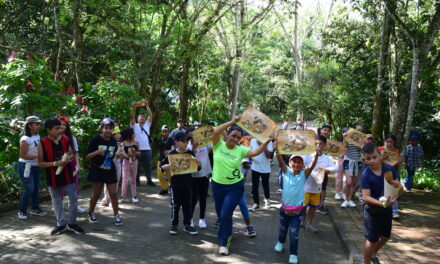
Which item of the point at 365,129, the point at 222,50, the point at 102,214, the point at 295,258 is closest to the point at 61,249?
the point at 102,214

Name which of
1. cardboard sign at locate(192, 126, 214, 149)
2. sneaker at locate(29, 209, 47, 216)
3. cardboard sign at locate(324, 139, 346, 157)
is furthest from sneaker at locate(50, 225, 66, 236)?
cardboard sign at locate(324, 139, 346, 157)

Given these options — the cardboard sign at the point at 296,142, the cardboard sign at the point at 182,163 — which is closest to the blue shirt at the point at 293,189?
the cardboard sign at the point at 296,142

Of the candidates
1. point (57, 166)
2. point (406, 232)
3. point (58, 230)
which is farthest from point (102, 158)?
point (406, 232)

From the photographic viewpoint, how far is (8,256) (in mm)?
5172

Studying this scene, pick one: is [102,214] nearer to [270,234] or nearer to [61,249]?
[61,249]

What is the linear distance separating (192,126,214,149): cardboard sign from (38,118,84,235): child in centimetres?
201

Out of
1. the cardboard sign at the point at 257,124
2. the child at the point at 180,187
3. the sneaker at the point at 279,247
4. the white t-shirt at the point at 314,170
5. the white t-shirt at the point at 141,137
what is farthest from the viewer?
the white t-shirt at the point at 141,137

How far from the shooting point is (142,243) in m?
5.93

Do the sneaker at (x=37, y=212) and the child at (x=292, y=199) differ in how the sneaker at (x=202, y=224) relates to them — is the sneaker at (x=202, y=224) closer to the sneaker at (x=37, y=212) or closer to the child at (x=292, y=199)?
the child at (x=292, y=199)

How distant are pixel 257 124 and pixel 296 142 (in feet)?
1.98

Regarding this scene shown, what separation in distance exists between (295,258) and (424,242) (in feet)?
8.99

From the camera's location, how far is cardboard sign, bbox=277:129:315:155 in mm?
5285

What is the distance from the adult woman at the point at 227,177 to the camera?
5453mm

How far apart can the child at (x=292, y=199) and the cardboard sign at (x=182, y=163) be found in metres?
1.47
